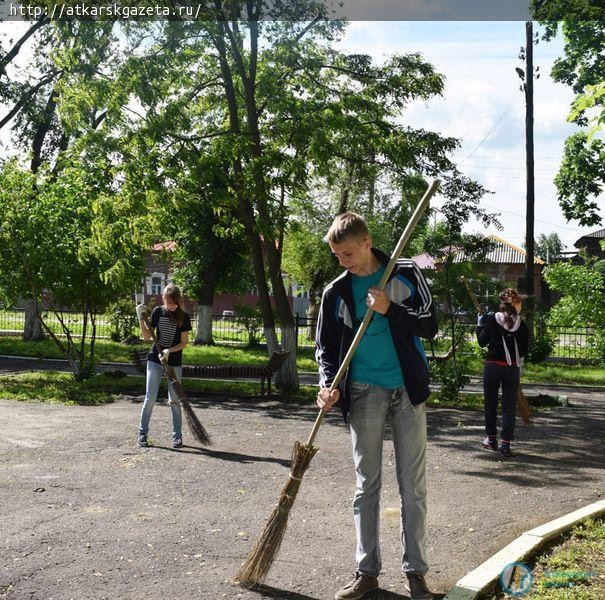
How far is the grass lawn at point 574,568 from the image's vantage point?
3.96 meters

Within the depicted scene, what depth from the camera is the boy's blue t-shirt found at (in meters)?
4.06

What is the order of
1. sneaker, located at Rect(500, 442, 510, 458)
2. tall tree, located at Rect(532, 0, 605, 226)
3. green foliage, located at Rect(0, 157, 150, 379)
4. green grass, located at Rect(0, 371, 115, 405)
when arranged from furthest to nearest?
tall tree, located at Rect(532, 0, 605, 226), green foliage, located at Rect(0, 157, 150, 379), green grass, located at Rect(0, 371, 115, 405), sneaker, located at Rect(500, 442, 510, 458)

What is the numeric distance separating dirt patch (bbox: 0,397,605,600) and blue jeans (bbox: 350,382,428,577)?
0.27 metres

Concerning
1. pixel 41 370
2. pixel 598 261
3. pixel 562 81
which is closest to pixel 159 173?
pixel 41 370

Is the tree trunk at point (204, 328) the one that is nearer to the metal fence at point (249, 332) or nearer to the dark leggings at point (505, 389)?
the metal fence at point (249, 332)

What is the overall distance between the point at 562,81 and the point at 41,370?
16604 mm

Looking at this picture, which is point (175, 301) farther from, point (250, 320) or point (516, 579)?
point (250, 320)

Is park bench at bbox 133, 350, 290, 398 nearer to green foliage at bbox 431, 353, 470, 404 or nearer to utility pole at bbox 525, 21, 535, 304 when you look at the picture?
green foliage at bbox 431, 353, 470, 404

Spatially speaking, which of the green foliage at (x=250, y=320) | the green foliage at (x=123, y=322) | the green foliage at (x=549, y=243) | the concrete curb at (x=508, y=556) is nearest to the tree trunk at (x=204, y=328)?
the green foliage at (x=250, y=320)

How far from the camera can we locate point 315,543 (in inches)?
201

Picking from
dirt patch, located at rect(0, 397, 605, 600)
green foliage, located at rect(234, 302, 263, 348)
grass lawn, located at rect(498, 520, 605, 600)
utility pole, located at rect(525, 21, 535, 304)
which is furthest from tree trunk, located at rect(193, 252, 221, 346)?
grass lawn, located at rect(498, 520, 605, 600)

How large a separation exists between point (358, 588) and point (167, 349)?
485cm

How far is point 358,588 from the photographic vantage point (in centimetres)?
407

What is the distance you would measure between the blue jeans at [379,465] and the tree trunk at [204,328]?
23.8 meters
